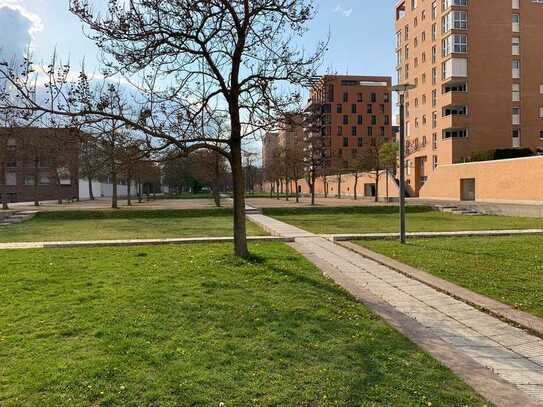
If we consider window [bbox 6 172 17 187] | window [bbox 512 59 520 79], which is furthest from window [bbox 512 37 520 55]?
window [bbox 6 172 17 187]

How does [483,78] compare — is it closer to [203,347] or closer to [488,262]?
[488,262]

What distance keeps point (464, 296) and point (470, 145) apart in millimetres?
48042

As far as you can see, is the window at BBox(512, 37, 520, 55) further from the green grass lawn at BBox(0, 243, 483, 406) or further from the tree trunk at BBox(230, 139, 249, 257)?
the green grass lawn at BBox(0, 243, 483, 406)

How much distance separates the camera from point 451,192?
42.8 metres

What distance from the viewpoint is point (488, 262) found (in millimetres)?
10438

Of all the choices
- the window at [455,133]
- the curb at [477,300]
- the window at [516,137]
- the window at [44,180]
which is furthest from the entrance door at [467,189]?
the window at [44,180]

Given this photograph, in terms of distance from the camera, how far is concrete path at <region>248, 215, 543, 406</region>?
4.10m

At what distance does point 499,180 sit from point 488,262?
2732 cm

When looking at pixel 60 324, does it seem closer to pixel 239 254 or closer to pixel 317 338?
pixel 317 338

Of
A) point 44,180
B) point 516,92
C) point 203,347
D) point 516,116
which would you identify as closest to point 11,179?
point 44,180

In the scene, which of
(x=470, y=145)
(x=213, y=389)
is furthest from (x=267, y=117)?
(x=470, y=145)

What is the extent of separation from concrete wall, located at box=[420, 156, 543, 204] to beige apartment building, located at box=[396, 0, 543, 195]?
8201 millimetres

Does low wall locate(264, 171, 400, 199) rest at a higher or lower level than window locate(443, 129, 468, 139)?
lower

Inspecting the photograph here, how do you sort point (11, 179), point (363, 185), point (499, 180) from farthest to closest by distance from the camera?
point (11, 179) < point (363, 185) < point (499, 180)
